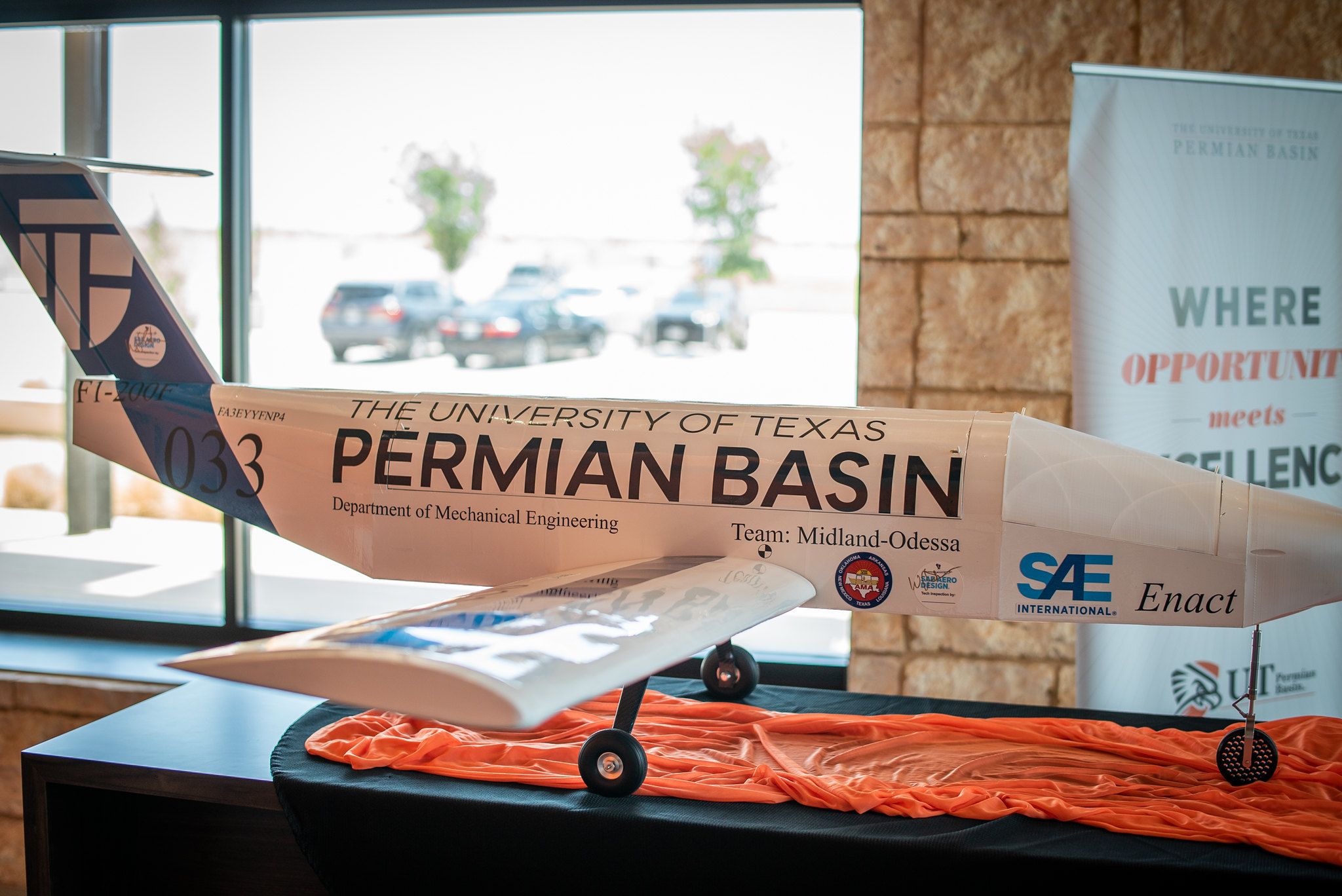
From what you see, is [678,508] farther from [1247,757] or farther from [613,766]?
[1247,757]

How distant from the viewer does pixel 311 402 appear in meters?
2.98

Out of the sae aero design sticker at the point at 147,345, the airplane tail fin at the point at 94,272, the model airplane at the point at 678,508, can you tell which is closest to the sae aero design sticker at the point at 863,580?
the model airplane at the point at 678,508

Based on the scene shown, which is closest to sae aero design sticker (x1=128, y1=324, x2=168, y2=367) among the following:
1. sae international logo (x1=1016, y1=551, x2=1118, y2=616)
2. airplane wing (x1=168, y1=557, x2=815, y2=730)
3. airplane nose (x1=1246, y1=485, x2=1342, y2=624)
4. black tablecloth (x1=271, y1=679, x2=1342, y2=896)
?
black tablecloth (x1=271, y1=679, x2=1342, y2=896)

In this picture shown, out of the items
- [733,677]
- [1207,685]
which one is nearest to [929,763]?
[733,677]

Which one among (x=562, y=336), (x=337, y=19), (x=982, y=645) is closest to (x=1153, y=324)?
(x=982, y=645)

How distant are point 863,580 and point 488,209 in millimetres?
2261

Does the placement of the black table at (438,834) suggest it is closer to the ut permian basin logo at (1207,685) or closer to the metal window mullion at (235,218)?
the ut permian basin logo at (1207,685)

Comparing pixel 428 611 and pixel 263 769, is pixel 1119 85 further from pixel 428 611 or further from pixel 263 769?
pixel 263 769

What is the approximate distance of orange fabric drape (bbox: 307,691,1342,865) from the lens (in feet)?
7.53

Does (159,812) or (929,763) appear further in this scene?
(159,812)

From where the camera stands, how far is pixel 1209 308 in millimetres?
3340

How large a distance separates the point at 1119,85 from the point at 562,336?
2069 millimetres

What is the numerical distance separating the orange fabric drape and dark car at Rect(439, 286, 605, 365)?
1534 mm

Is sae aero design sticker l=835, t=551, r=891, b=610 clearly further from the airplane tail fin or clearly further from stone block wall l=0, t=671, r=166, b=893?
stone block wall l=0, t=671, r=166, b=893
